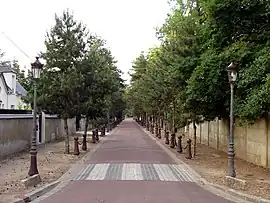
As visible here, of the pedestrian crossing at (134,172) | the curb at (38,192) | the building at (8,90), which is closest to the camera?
the curb at (38,192)

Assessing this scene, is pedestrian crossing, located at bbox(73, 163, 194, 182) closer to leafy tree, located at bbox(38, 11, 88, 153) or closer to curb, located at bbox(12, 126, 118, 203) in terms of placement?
curb, located at bbox(12, 126, 118, 203)

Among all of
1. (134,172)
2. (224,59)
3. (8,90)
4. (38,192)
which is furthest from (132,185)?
(8,90)

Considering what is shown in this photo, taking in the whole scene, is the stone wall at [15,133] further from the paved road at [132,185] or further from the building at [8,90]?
the building at [8,90]

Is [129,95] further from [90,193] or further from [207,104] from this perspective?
[90,193]

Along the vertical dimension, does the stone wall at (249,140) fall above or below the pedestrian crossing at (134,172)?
above

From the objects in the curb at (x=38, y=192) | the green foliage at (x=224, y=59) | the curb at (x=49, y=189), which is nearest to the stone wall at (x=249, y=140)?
the green foliage at (x=224, y=59)

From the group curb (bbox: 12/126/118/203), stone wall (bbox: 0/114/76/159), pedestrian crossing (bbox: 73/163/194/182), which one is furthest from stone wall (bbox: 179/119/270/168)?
stone wall (bbox: 0/114/76/159)

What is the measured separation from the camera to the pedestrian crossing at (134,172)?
53.1 feet

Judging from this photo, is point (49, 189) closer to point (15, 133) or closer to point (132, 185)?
point (132, 185)

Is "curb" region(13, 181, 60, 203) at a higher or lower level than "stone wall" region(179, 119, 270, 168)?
lower

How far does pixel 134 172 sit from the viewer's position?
17656 millimetres

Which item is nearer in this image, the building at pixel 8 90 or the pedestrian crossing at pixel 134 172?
the pedestrian crossing at pixel 134 172

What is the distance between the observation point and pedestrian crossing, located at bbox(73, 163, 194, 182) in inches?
637

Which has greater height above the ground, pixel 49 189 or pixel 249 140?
pixel 249 140
